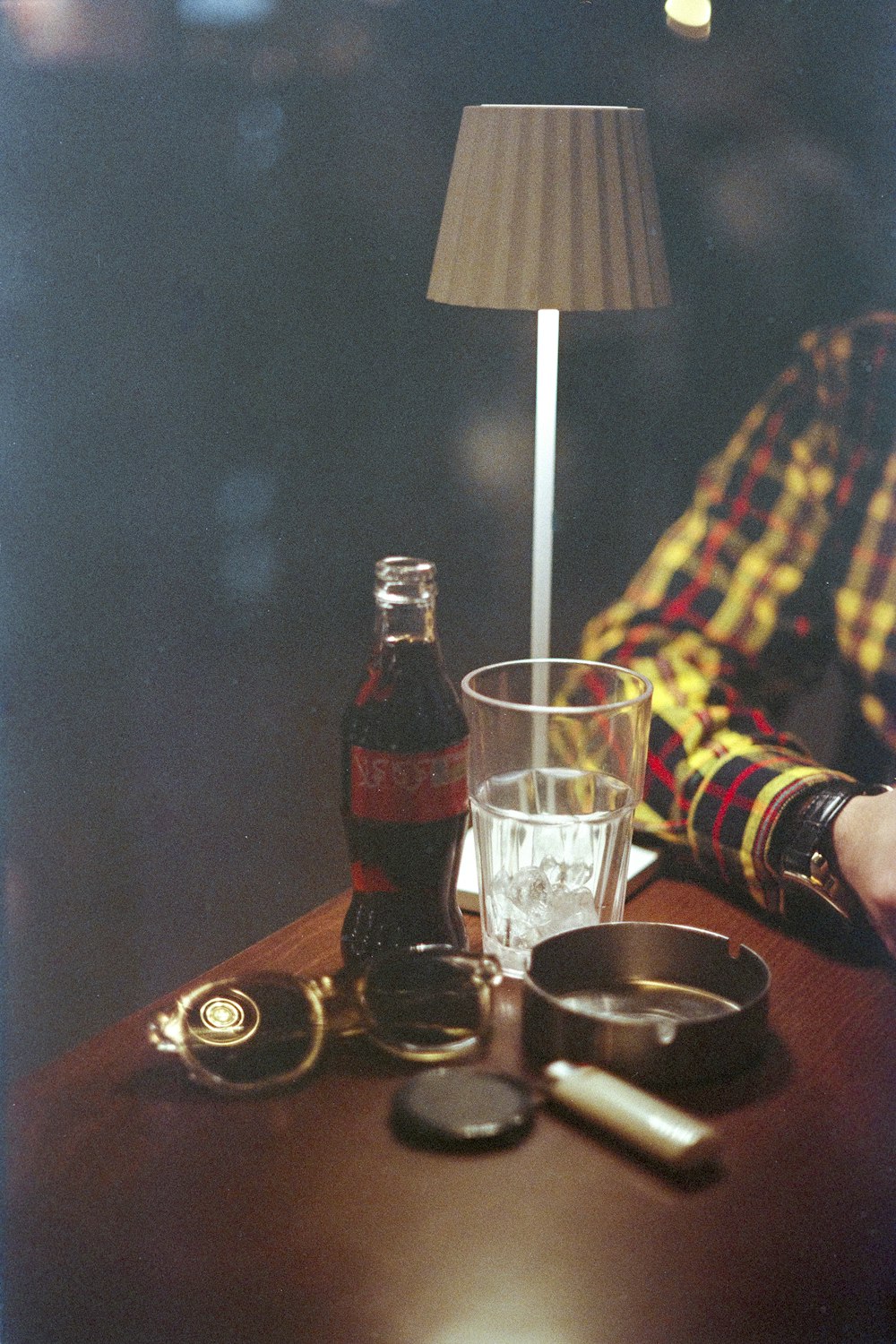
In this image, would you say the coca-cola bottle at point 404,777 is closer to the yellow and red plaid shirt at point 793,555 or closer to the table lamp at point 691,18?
the yellow and red plaid shirt at point 793,555

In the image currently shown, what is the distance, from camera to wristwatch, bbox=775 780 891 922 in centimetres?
77

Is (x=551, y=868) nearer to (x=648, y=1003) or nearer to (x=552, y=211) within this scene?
(x=648, y=1003)

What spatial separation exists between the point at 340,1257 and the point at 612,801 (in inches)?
13.0

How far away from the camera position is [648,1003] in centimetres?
63

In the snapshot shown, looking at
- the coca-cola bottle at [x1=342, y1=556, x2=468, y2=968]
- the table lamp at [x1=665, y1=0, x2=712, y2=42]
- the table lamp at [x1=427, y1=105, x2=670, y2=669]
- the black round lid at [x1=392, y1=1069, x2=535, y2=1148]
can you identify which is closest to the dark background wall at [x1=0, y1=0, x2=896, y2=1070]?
the table lamp at [x1=665, y1=0, x2=712, y2=42]

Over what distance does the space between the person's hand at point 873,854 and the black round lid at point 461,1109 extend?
28cm

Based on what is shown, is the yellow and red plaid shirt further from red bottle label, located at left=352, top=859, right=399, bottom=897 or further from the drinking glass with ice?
red bottle label, located at left=352, top=859, right=399, bottom=897

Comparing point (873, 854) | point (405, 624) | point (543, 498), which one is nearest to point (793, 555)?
point (543, 498)

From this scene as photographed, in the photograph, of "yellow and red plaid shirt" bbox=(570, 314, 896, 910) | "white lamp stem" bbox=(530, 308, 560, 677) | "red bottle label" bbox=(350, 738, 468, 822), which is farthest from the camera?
"yellow and red plaid shirt" bbox=(570, 314, 896, 910)

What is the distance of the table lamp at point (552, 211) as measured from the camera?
0.81 meters

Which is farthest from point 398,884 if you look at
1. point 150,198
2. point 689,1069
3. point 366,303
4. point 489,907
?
point 366,303

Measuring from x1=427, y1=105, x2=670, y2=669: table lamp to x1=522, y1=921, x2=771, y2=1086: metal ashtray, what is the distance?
1.37 feet

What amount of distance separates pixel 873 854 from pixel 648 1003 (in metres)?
0.22

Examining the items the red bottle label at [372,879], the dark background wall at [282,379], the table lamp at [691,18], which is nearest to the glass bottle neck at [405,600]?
the red bottle label at [372,879]
